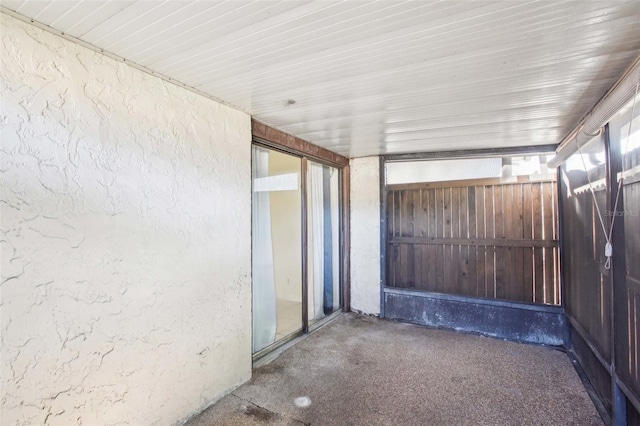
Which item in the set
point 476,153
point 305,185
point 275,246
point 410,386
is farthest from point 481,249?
point 275,246

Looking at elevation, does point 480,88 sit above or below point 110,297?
above

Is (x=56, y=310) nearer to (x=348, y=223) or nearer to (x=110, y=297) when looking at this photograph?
(x=110, y=297)

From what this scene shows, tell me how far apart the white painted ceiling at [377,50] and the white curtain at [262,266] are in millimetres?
594

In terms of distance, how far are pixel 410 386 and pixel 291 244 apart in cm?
184

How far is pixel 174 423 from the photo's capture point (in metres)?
2.08

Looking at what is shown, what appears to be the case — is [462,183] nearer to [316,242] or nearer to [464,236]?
[464,236]

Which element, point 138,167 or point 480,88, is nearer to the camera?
point 138,167

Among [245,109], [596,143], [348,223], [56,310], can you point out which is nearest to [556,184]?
[596,143]

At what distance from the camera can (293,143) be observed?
11.3 feet

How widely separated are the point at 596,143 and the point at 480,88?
115cm

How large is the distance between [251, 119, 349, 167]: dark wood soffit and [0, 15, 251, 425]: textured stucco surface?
1.44 feet

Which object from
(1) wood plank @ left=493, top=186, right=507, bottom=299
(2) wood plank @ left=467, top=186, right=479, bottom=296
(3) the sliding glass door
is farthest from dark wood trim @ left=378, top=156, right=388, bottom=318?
(1) wood plank @ left=493, top=186, right=507, bottom=299

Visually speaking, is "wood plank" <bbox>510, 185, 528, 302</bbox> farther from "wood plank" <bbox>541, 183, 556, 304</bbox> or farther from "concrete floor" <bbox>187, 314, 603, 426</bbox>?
"concrete floor" <bbox>187, 314, 603, 426</bbox>

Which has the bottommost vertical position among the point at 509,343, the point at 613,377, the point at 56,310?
the point at 509,343
